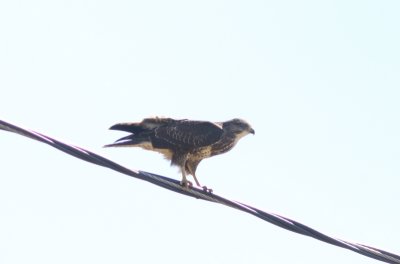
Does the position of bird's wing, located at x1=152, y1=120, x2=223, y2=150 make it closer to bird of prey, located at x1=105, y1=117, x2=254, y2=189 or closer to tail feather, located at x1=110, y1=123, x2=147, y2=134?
bird of prey, located at x1=105, y1=117, x2=254, y2=189

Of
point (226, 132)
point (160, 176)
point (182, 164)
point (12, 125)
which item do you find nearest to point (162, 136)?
point (182, 164)

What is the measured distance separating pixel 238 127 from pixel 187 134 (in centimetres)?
100

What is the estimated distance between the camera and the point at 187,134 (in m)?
11.6

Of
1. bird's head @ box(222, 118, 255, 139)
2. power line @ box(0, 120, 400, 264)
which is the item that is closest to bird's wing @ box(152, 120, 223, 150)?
bird's head @ box(222, 118, 255, 139)

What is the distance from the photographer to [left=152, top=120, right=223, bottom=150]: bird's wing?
11.2 m

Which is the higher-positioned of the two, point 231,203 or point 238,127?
point 238,127

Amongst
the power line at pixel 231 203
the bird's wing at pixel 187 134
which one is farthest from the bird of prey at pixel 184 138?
the power line at pixel 231 203

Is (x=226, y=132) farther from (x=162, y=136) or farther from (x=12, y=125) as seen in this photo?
(x=12, y=125)

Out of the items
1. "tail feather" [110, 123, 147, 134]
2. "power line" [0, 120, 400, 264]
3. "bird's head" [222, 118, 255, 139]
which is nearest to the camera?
"power line" [0, 120, 400, 264]

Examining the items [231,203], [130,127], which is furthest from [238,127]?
[231,203]

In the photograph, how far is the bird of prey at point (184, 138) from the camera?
10891 millimetres

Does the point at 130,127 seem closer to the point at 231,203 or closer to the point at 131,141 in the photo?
the point at 131,141

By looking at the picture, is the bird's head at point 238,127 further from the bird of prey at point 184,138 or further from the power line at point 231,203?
the power line at point 231,203

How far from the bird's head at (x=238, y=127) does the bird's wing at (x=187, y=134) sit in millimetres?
212
